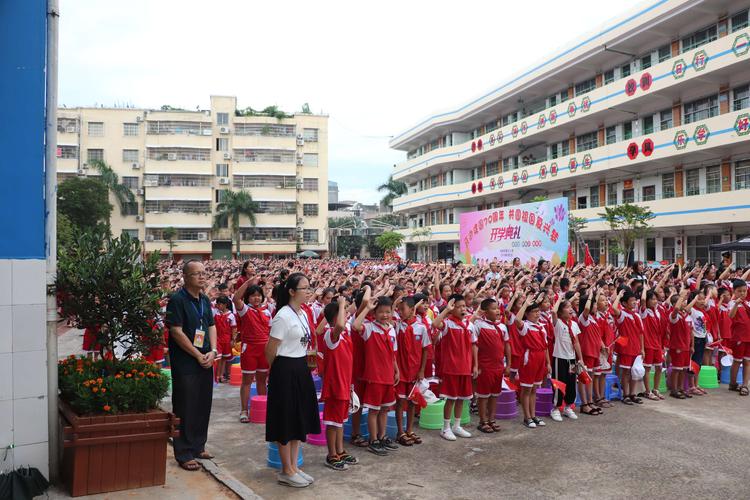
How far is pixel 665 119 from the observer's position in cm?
2775

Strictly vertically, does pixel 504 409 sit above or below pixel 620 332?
below

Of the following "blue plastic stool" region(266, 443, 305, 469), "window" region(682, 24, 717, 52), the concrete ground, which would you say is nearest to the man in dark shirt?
the concrete ground

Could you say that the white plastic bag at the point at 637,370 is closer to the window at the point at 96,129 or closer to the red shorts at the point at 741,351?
the red shorts at the point at 741,351

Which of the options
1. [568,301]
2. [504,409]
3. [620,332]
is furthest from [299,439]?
[620,332]

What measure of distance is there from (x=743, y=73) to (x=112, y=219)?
49.8 metres

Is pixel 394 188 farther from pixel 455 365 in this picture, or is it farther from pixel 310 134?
pixel 455 365

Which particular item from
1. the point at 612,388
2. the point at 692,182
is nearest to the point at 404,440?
the point at 612,388

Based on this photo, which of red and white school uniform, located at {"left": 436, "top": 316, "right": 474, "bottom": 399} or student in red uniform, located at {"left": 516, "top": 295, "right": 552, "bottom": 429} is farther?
student in red uniform, located at {"left": 516, "top": 295, "right": 552, "bottom": 429}

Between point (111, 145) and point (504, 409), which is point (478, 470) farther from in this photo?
point (111, 145)

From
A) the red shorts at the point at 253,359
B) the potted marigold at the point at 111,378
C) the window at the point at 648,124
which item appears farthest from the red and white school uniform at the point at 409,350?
the window at the point at 648,124

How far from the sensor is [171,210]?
5341 centimetres

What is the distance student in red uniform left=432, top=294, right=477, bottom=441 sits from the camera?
21.5ft

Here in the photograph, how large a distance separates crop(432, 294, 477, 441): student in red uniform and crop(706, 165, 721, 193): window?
2353cm

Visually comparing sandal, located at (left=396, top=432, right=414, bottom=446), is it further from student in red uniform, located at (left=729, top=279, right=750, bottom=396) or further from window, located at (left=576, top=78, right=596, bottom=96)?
window, located at (left=576, top=78, right=596, bottom=96)
